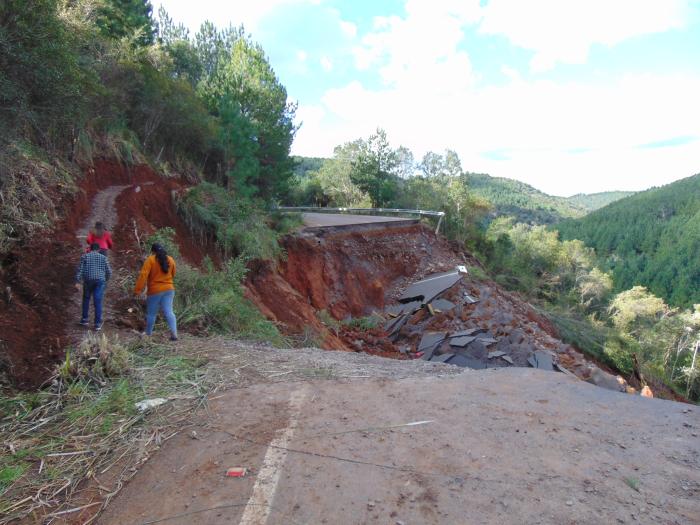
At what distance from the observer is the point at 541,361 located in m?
12.3

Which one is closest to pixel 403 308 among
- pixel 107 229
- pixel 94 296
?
pixel 107 229

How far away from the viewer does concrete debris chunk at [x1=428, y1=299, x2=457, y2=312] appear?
15.8 meters

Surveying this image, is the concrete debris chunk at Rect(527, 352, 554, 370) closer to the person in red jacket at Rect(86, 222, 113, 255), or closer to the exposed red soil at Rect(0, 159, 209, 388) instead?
the exposed red soil at Rect(0, 159, 209, 388)

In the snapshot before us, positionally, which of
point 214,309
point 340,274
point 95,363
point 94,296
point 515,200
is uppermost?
point 515,200

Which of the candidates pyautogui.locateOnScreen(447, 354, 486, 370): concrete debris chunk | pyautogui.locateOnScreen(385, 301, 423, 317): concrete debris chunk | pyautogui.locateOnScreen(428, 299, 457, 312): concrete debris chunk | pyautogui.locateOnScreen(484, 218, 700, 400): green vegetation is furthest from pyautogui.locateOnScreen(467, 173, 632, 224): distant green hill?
pyautogui.locateOnScreen(447, 354, 486, 370): concrete debris chunk

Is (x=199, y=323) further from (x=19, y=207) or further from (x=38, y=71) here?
(x=38, y=71)

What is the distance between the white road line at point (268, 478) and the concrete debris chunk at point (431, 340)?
9.49 meters

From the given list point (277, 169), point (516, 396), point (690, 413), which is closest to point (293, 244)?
point (277, 169)

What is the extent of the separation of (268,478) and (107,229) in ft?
26.0

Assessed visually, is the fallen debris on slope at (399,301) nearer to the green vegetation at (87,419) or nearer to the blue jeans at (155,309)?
the blue jeans at (155,309)

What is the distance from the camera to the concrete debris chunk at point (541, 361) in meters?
12.1

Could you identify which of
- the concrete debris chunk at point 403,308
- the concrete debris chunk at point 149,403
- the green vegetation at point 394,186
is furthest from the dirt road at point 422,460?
the green vegetation at point 394,186

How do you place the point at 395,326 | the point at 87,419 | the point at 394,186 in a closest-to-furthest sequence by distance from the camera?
the point at 87,419 < the point at 395,326 < the point at 394,186

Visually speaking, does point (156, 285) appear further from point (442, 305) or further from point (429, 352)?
point (442, 305)
